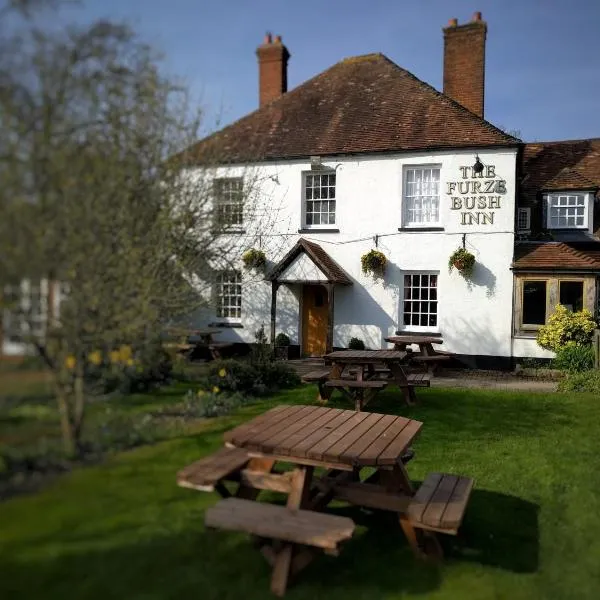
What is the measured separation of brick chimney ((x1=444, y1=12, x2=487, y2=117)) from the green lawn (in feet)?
42.7

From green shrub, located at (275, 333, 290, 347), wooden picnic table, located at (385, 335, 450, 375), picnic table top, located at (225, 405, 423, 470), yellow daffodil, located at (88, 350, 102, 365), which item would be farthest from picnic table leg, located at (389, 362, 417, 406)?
yellow daffodil, located at (88, 350, 102, 365)

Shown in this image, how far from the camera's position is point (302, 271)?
52.2ft

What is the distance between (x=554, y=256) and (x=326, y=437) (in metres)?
12.7

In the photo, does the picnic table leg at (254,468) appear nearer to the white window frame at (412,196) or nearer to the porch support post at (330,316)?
the porch support post at (330,316)

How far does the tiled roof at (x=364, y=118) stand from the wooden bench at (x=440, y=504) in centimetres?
1111

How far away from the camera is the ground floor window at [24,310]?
7.32 feet

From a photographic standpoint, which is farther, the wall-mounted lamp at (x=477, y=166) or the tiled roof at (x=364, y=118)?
the tiled roof at (x=364, y=118)

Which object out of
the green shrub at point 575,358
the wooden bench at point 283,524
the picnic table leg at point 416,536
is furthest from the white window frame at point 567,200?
the wooden bench at point 283,524

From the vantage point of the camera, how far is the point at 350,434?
15.8 feet

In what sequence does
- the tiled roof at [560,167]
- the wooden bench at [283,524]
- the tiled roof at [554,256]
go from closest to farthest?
the wooden bench at [283,524] → the tiled roof at [554,256] → the tiled roof at [560,167]

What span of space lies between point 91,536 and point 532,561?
3584 mm

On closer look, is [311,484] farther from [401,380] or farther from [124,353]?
[401,380]

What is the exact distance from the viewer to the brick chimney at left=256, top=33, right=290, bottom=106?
65.7ft

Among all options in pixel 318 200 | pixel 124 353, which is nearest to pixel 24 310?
pixel 124 353
